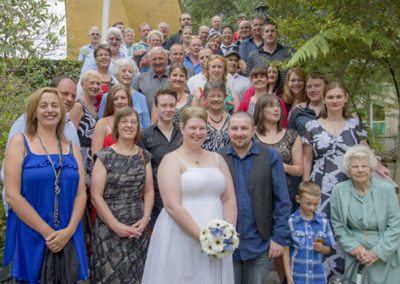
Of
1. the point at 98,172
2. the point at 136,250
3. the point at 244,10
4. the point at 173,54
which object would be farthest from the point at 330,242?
the point at 244,10

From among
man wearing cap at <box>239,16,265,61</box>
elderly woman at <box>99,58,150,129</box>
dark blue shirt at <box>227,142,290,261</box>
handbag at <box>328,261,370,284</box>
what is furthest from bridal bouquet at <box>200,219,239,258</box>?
man wearing cap at <box>239,16,265,61</box>

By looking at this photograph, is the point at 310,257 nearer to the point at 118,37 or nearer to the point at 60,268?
the point at 60,268

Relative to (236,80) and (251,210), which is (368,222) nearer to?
(251,210)

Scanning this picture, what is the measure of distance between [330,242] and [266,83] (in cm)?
278

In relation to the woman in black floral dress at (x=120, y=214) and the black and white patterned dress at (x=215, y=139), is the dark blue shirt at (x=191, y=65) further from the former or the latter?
the woman in black floral dress at (x=120, y=214)

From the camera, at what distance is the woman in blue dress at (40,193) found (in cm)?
429

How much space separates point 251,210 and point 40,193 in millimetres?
1994

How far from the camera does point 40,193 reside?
4340 millimetres

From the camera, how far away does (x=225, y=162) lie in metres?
4.90

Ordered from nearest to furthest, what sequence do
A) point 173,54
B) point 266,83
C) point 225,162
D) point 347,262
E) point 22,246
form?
point 22,246, point 225,162, point 347,262, point 266,83, point 173,54

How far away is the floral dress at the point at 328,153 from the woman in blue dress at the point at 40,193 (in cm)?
268

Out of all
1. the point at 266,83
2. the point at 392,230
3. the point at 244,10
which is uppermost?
the point at 244,10

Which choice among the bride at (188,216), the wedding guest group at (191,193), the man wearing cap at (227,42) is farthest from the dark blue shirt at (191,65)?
the bride at (188,216)

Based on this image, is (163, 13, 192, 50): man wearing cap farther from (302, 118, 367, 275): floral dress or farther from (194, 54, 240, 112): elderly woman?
(302, 118, 367, 275): floral dress
